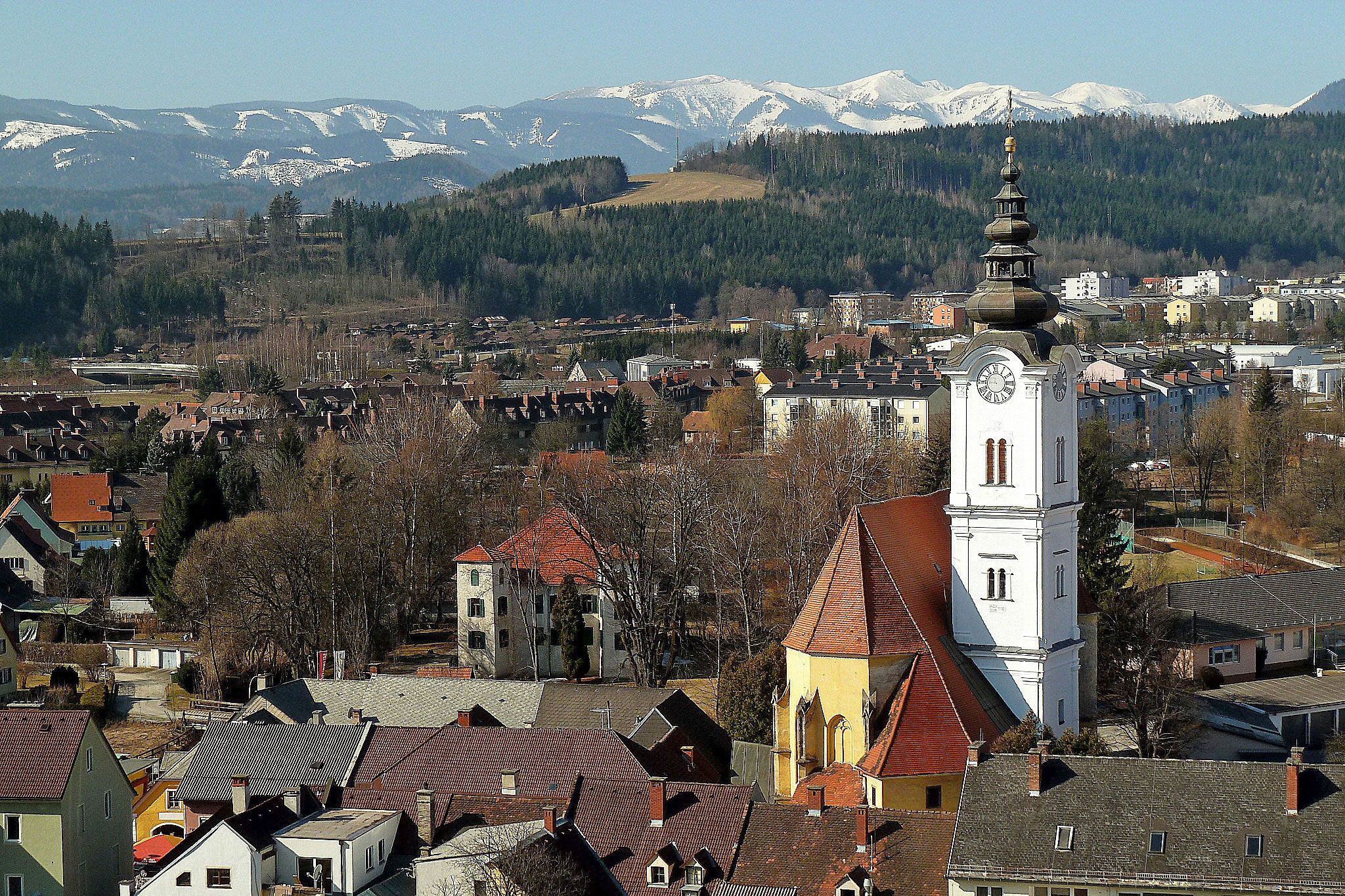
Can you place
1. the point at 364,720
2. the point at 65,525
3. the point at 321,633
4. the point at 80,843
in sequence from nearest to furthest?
the point at 80,843 → the point at 364,720 → the point at 321,633 → the point at 65,525

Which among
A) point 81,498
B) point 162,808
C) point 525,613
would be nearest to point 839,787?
point 162,808

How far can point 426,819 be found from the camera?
3120 centimetres

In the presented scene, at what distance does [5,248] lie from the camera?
187750mm

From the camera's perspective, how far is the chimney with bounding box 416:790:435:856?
1224 inches

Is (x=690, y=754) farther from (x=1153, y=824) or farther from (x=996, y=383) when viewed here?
(x=1153, y=824)

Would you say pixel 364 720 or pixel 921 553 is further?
pixel 364 720

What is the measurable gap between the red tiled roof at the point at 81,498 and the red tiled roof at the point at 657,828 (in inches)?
2096

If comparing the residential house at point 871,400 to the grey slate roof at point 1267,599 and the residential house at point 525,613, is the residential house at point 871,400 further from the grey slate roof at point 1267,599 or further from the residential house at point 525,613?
the residential house at point 525,613

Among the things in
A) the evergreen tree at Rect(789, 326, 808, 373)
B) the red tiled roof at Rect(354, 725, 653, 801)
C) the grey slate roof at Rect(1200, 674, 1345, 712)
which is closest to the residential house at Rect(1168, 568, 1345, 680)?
the grey slate roof at Rect(1200, 674, 1345, 712)

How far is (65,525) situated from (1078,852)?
61.0 metres

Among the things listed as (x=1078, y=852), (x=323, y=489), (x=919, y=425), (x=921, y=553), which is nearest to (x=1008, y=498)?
(x=921, y=553)

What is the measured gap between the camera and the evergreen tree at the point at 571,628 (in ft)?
176

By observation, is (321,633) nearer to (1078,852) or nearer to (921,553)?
(921,553)

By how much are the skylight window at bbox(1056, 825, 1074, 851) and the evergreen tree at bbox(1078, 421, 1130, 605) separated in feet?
61.5
